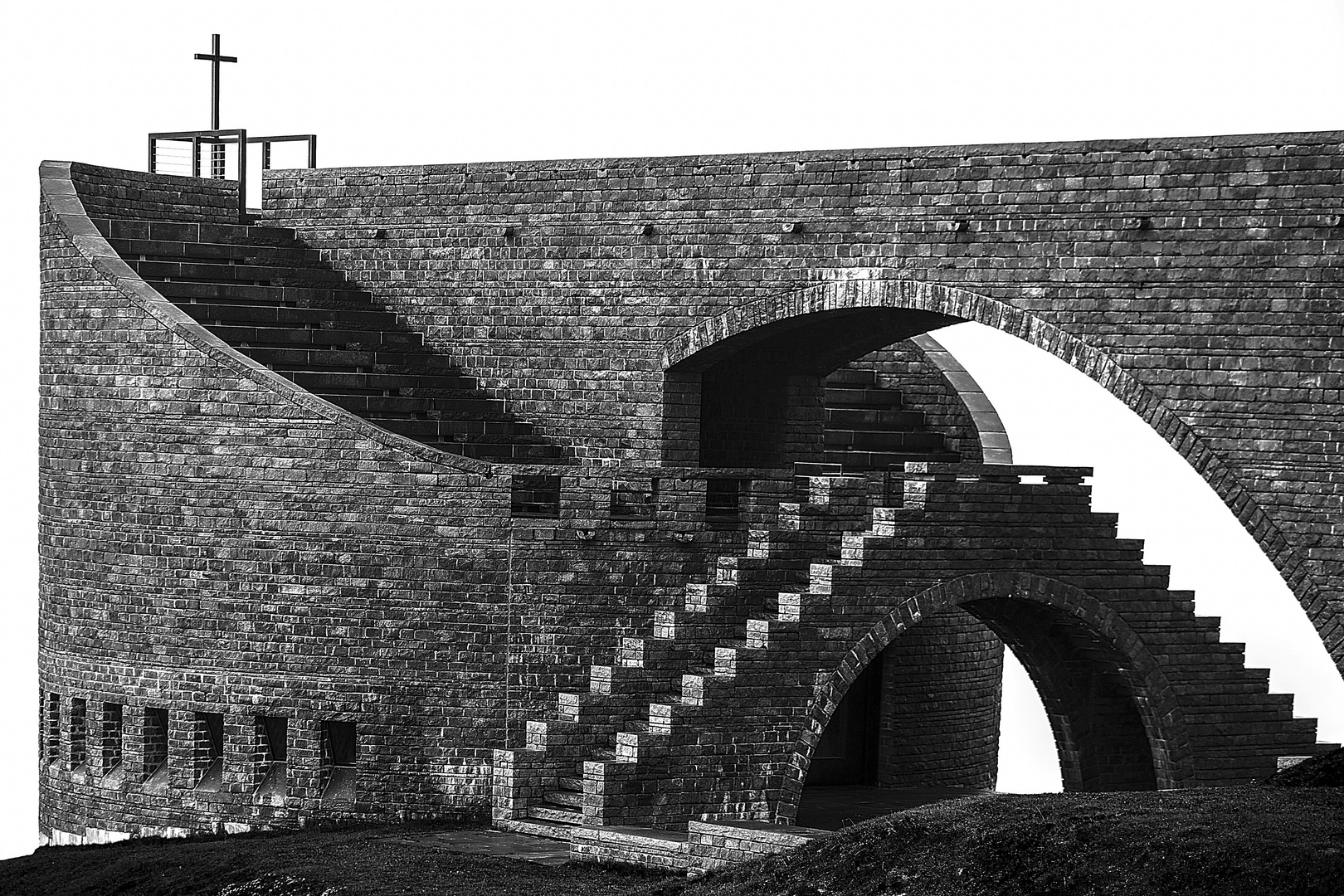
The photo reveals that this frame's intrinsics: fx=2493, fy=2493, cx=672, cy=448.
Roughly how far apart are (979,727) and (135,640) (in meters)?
9.95

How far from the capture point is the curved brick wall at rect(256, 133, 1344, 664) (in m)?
20.7

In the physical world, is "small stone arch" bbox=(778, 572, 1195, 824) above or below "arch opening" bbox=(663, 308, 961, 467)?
below

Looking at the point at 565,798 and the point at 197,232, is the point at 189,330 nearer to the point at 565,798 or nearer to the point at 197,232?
the point at 197,232

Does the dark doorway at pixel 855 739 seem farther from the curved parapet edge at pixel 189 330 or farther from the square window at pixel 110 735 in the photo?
the square window at pixel 110 735

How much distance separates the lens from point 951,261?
22.4 meters

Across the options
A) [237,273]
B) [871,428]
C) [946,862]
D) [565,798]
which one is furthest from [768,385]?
[946,862]

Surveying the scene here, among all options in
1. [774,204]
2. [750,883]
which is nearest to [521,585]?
[774,204]

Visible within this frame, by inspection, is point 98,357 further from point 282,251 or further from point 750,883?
point 750,883

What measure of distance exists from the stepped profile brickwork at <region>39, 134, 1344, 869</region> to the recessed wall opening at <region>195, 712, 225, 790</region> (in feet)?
0.16

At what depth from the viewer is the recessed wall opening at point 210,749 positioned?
23.8m

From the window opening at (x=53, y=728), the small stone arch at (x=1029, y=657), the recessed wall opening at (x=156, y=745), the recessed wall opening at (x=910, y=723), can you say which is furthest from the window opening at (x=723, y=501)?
the window opening at (x=53, y=728)

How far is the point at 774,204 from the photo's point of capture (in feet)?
77.4

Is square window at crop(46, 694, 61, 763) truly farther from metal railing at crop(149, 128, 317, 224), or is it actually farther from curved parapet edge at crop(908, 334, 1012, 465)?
curved parapet edge at crop(908, 334, 1012, 465)

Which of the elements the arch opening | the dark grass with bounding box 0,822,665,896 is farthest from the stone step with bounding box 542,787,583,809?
the arch opening
